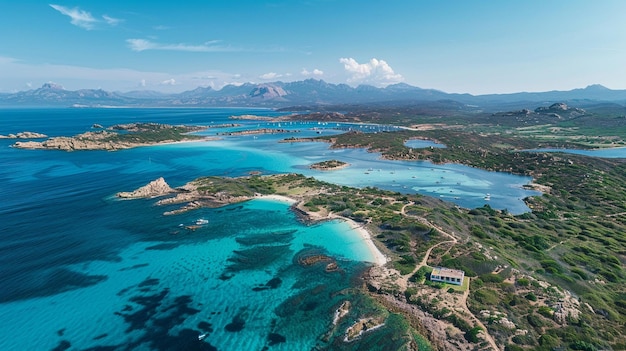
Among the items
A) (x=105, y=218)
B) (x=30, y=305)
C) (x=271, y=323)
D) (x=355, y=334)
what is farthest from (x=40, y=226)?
(x=355, y=334)

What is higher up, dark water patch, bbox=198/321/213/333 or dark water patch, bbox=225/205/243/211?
dark water patch, bbox=198/321/213/333

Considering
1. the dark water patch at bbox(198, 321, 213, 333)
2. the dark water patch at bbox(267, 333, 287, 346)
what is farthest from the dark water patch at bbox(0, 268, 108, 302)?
the dark water patch at bbox(267, 333, 287, 346)

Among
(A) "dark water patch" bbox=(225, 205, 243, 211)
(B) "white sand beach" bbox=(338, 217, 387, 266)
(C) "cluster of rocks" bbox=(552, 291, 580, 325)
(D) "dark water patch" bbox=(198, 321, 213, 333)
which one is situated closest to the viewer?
(C) "cluster of rocks" bbox=(552, 291, 580, 325)

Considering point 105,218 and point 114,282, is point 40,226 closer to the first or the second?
point 105,218

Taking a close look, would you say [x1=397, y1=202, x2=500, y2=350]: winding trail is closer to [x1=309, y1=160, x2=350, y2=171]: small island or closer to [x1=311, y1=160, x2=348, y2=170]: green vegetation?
[x1=309, y1=160, x2=350, y2=171]: small island

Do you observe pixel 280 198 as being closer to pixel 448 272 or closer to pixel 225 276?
pixel 225 276

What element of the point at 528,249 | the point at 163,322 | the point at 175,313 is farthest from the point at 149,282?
the point at 528,249
